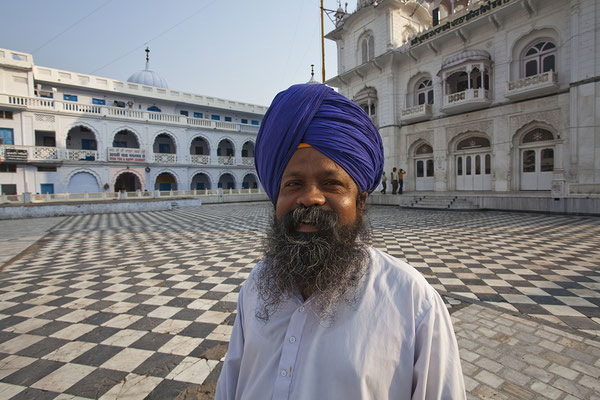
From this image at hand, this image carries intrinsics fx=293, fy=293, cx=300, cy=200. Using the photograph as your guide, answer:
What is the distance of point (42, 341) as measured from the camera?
105 inches

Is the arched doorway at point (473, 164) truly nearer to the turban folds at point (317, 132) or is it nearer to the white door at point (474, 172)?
the white door at point (474, 172)

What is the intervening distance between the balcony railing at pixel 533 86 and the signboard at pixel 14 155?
27.9 m

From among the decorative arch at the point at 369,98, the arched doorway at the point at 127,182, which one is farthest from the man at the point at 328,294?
the arched doorway at the point at 127,182

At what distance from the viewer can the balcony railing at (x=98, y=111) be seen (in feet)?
62.1

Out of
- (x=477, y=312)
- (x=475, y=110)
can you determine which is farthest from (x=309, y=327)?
(x=475, y=110)

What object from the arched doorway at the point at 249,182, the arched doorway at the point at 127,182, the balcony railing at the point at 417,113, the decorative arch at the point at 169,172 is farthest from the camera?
the arched doorway at the point at 249,182

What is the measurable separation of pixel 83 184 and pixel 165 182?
6.43 m

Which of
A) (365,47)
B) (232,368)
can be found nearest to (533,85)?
(365,47)

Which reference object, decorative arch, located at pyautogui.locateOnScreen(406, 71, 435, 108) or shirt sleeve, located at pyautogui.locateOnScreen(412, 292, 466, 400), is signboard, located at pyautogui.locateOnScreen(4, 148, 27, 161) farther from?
Result: shirt sleeve, located at pyautogui.locateOnScreen(412, 292, 466, 400)

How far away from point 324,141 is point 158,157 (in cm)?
2595

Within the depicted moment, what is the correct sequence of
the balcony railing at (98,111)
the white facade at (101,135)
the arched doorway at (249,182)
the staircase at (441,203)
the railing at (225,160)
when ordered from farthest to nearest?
the arched doorway at (249,182) → the railing at (225,160) → the white facade at (101,135) → the balcony railing at (98,111) → the staircase at (441,203)

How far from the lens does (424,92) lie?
17.9 m

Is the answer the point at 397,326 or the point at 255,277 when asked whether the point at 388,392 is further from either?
the point at 255,277

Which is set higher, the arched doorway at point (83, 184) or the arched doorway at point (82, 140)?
the arched doorway at point (82, 140)
